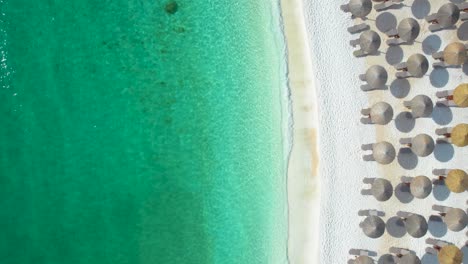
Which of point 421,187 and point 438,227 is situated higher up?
point 421,187

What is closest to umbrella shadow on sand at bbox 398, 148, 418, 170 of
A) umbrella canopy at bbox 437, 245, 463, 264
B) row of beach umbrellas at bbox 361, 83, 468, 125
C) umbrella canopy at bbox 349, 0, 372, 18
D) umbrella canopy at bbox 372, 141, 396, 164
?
umbrella canopy at bbox 372, 141, 396, 164

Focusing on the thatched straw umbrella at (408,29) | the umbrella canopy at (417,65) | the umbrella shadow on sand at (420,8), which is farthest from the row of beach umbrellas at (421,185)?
the umbrella shadow on sand at (420,8)

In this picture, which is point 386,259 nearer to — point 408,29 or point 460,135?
point 460,135

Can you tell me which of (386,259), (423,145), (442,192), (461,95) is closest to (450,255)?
(386,259)

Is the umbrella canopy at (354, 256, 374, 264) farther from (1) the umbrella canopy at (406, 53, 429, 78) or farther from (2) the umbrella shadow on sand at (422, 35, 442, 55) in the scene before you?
(2) the umbrella shadow on sand at (422, 35, 442, 55)

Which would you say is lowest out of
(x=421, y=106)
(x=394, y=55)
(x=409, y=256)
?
A: (x=409, y=256)

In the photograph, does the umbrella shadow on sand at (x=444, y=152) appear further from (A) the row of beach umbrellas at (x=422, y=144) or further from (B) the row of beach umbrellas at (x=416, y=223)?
(B) the row of beach umbrellas at (x=416, y=223)

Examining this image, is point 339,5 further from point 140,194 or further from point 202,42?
point 140,194
